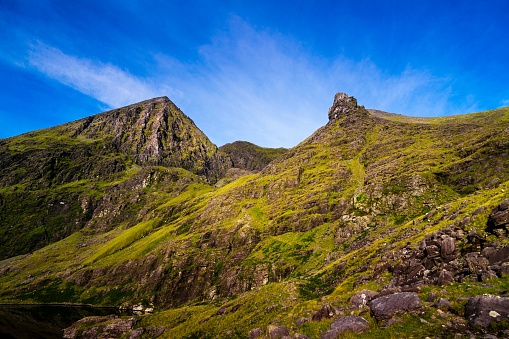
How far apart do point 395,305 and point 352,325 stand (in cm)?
390

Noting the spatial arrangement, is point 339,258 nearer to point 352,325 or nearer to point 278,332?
point 278,332

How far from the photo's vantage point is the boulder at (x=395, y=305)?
69.2 feet

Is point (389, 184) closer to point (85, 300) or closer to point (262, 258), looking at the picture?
point (262, 258)

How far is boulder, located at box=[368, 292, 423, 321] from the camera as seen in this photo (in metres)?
21.1

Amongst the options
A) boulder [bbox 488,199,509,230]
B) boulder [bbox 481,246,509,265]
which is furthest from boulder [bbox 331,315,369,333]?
boulder [bbox 488,199,509,230]

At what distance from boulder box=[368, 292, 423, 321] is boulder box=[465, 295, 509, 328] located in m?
4.06

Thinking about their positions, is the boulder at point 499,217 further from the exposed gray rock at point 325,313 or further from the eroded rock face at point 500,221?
the exposed gray rock at point 325,313

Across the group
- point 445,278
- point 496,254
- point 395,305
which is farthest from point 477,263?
point 395,305

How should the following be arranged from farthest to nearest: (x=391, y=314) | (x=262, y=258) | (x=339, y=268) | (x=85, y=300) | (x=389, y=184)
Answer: (x=85, y=300) → (x=262, y=258) → (x=389, y=184) → (x=339, y=268) → (x=391, y=314)

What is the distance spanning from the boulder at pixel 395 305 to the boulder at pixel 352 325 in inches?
52.0

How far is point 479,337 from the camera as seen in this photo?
1487 cm

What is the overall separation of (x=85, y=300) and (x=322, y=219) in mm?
151131

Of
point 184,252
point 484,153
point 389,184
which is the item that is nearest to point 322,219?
point 389,184

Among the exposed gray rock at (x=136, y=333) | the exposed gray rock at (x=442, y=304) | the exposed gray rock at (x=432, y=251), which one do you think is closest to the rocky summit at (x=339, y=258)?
the exposed gray rock at (x=442, y=304)
